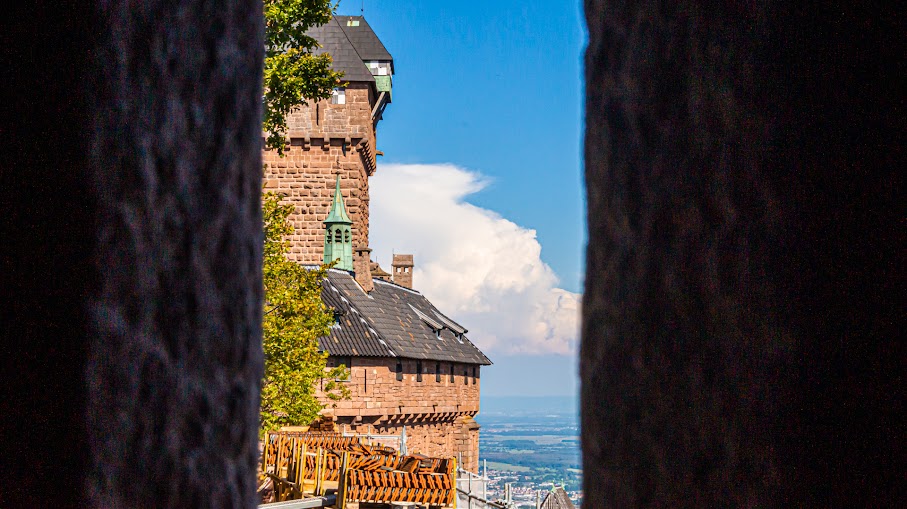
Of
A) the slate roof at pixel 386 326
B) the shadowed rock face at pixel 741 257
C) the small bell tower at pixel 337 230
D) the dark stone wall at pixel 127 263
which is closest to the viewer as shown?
the shadowed rock face at pixel 741 257

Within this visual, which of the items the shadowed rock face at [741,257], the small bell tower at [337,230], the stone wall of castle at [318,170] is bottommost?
the shadowed rock face at [741,257]

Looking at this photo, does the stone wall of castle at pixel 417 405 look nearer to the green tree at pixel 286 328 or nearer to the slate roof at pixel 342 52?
the slate roof at pixel 342 52

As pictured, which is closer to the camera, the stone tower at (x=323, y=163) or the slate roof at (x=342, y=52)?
the stone tower at (x=323, y=163)

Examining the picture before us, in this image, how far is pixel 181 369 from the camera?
31.0 inches

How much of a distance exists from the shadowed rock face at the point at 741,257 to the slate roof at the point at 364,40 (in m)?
49.5

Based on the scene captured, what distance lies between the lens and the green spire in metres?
44.2

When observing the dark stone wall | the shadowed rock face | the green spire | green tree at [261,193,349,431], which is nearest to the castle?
the green spire

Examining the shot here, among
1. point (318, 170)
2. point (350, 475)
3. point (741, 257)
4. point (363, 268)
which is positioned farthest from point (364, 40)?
point (741, 257)

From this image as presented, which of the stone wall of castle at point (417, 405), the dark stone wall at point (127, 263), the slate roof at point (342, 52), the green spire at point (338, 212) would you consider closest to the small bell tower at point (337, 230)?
the green spire at point (338, 212)

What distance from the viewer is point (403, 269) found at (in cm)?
5906

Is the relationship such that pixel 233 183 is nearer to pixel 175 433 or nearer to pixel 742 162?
pixel 175 433

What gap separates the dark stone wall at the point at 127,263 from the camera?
73 cm

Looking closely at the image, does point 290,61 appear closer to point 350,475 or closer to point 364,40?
point 350,475

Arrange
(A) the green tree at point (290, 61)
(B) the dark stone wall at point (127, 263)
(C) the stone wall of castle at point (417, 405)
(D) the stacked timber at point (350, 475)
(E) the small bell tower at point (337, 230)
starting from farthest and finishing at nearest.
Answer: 1. (E) the small bell tower at point (337, 230)
2. (C) the stone wall of castle at point (417, 405)
3. (A) the green tree at point (290, 61)
4. (D) the stacked timber at point (350, 475)
5. (B) the dark stone wall at point (127, 263)
